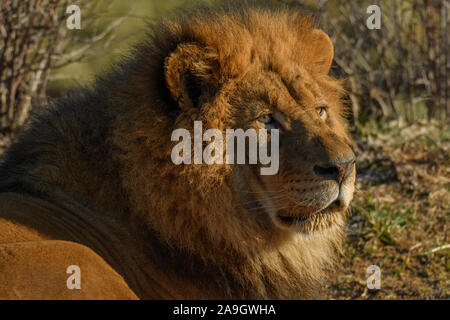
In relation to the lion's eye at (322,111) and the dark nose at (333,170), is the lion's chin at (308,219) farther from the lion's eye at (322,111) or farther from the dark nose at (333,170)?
the lion's eye at (322,111)

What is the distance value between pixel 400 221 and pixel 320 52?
73.9 inches

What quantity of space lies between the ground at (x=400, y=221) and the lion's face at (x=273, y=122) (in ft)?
3.15

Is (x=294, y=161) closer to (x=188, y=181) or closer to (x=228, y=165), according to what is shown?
(x=228, y=165)

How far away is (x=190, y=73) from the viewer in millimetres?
3559

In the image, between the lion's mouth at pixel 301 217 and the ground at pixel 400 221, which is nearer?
the lion's mouth at pixel 301 217

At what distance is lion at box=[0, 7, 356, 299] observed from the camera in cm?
351

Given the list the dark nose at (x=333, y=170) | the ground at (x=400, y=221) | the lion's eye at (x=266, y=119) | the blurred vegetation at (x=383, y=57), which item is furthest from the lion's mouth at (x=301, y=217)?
the blurred vegetation at (x=383, y=57)

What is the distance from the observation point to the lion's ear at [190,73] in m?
3.51

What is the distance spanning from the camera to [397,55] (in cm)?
739

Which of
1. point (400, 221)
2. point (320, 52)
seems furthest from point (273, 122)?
point (400, 221)

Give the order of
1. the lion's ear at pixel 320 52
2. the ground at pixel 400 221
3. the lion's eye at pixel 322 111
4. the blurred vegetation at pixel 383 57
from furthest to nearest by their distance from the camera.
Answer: the blurred vegetation at pixel 383 57
the ground at pixel 400 221
the lion's ear at pixel 320 52
the lion's eye at pixel 322 111

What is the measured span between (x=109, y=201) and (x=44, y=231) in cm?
37

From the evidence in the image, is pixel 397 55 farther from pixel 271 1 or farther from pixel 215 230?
pixel 215 230

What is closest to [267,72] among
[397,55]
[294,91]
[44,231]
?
[294,91]
